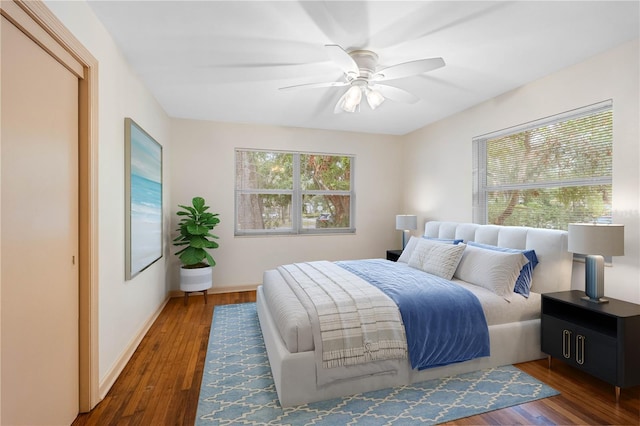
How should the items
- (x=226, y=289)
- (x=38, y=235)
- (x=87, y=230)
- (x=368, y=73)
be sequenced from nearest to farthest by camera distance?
(x=38, y=235) → (x=87, y=230) → (x=368, y=73) → (x=226, y=289)

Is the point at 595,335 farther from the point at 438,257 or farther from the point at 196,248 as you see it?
the point at 196,248

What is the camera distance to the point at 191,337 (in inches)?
126

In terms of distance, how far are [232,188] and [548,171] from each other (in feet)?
13.1

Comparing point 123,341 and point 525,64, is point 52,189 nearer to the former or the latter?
point 123,341

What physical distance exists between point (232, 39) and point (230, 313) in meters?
2.94

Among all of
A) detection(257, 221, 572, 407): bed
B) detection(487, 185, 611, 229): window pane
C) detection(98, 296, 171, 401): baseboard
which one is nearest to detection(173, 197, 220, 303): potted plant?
detection(98, 296, 171, 401): baseboard

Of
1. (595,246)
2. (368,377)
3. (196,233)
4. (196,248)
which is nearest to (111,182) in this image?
(196,233)

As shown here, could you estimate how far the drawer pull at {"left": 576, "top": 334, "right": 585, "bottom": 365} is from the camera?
91.0 inches

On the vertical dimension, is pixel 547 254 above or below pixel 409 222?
below

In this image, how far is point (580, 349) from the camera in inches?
91.6

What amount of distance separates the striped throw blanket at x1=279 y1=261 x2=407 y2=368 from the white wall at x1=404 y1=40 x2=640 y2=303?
6.27 ft

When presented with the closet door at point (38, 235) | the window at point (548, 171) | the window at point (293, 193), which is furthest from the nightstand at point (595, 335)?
the closet door at point (38, 235)

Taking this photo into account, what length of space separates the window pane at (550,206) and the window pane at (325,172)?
2296 mm

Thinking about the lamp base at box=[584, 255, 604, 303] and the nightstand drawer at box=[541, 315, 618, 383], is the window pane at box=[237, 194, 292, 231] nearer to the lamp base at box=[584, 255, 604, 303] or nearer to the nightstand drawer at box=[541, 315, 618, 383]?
the nightstand drawer at box=[541, 315, 618, 383]
